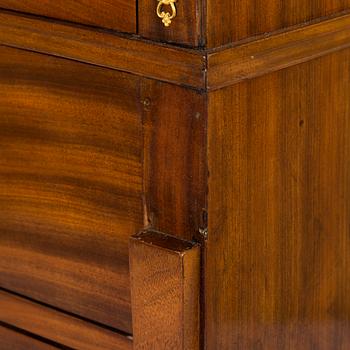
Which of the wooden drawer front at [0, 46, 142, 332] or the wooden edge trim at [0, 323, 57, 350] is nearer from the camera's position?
the wooden drawer front at [0, 46, 142, 332]

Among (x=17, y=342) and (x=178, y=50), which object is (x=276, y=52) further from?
(x=17, y=342)

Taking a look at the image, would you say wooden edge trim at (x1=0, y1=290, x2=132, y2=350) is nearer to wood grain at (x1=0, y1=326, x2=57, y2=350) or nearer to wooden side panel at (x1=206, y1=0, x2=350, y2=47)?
wood grain at (x1=0, y1=326, x2=57, y2=350)

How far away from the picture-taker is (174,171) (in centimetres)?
138

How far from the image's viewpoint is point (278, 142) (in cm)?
145

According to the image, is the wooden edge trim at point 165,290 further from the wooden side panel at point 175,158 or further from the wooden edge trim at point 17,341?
the wooden edge trim at point 17,341

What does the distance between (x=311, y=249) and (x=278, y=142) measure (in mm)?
201

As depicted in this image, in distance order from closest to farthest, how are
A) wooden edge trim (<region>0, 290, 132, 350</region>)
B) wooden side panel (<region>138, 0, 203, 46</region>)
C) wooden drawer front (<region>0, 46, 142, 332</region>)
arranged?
wooden side panel (<region>138, 0, 203, 46</region>)
wooden drawer front (<region>0, 46, 142, 332</region>)
wooden edge trim (<region>0, 290, 132, 350</region>)

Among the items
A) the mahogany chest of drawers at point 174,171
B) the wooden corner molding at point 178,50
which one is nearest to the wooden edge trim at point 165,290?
the mahogany chest of drawers at point 174,171

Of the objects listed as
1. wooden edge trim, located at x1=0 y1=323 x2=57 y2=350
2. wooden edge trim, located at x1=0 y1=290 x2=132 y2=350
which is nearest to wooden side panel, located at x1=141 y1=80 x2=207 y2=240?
wooden edge trim, located at x1=0 y1=290 x2=132 y2=350

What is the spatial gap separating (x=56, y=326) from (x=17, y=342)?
3.9 inches

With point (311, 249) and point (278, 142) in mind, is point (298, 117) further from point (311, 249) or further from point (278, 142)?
point (311, 249)

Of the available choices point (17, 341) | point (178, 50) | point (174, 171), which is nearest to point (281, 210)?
point (174, 171)

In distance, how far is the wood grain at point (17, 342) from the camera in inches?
65.0

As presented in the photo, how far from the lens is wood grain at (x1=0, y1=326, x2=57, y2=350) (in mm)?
1652
